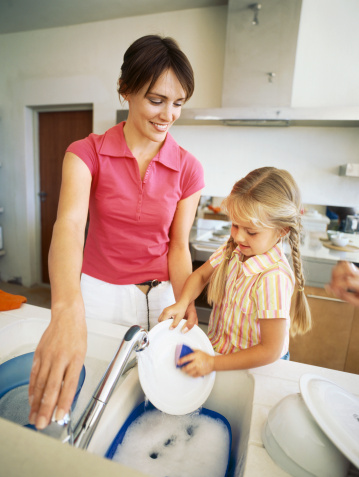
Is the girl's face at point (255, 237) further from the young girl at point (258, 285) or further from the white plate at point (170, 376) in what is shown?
the white plate at point (170, 376)

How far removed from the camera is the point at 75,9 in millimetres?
2643

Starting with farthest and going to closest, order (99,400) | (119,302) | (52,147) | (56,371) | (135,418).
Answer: (52,147), (119,302), (135,418), (99,400), (56,371)

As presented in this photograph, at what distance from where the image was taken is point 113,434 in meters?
0.67

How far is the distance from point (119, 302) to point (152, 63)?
2.56ft

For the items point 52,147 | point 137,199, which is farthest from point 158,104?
point 52,147

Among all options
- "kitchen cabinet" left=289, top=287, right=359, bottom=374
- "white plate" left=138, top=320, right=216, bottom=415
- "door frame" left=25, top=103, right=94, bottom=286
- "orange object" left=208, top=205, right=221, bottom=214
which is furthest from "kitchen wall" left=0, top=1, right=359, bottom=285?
"white plate" left=138, top=320, right=216, bottom=415

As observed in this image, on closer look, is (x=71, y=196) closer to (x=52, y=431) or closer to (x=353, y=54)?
(x=52, y=431)

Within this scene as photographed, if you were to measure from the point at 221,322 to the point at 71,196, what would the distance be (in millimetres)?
645

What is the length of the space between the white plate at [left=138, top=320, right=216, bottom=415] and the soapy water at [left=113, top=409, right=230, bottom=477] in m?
0.07

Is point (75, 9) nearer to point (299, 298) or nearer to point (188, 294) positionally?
point (188, 294)

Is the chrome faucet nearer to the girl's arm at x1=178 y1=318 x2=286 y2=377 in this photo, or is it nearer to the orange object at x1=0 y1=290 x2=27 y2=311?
the girl's arm at x1=178 y1=318 x2=286 y2=377

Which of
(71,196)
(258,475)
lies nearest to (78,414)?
(258,475)

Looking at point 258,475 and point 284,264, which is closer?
point 258,475

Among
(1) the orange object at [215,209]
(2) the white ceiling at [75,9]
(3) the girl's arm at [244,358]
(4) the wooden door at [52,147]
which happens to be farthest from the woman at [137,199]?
(4) the wooden door at [52,147]
